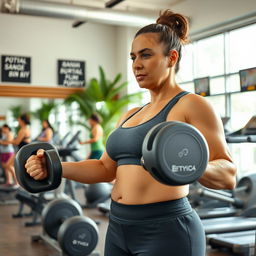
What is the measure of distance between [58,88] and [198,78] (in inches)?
149

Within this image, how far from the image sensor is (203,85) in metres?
7.96

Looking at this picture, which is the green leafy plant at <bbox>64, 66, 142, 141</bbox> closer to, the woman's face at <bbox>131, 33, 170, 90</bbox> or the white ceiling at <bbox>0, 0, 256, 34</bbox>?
the white ceiling at <bbox>0, 0, 256, 34</bbox>

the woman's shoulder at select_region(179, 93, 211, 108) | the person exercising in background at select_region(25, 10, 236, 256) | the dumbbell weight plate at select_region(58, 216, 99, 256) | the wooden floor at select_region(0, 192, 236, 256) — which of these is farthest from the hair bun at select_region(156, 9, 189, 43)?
the wooden floor at select_region(0, 192, 236, 256)

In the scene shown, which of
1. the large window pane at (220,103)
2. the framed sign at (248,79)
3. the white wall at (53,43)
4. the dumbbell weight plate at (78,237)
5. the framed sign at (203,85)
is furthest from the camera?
the white wall at (53,43)

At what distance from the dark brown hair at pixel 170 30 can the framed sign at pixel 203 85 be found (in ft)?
21.4

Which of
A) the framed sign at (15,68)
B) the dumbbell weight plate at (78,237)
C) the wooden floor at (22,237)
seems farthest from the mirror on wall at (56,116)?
the dumbbell weight plate at (78,237)

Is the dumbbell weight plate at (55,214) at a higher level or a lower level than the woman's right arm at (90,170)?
lower

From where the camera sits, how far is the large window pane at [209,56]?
8062mm

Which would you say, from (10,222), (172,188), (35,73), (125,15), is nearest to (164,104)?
(172,188)

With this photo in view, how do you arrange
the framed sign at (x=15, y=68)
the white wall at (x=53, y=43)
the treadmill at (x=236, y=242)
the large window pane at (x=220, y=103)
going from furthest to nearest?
the white wall at (x=53, y=43), the framed sign at (x=15, y=68), the large window pane at (x=220, y=103), the treadmill at (x=236, y=242)

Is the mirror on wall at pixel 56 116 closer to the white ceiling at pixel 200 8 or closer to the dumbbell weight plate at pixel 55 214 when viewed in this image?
the white ceiling at pixel 200 8

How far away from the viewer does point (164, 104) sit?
1334 millimetres

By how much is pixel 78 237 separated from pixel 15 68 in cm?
699

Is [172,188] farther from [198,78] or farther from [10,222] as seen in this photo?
[198,78]
